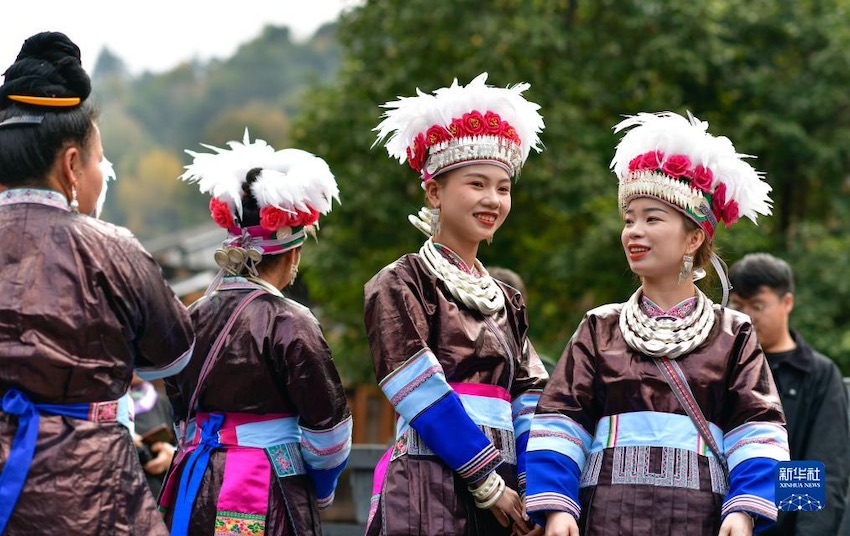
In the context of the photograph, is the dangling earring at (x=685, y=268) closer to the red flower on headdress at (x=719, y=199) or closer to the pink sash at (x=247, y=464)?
the red flower on headdress at (x=719, y=199)

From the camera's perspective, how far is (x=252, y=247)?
4.59 metres

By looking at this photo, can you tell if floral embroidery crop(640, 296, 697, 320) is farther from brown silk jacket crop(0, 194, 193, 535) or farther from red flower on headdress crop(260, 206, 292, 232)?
brown silk jacket crop(0, 194, 193, 535)

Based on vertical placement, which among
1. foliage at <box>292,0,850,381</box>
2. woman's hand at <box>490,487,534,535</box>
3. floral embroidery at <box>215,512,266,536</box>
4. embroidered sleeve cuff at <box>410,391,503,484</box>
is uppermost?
foliage at <box>292,0,850,381</box>

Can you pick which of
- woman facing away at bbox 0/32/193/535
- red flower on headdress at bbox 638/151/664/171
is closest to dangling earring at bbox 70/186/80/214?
woman facing away at bbox 0/32/193/535

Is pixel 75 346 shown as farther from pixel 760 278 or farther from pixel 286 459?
pixel 760 278

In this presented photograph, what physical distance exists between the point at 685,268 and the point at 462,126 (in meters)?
0.96

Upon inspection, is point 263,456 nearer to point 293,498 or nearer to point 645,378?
point 293,498

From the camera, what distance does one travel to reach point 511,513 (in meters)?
3.89

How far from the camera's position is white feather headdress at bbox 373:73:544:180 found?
423cm

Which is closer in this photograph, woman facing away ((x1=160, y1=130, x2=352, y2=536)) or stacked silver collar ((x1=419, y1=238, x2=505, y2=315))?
stacked silver collar ((x1=419, y1=238, x2=505, y2=315))

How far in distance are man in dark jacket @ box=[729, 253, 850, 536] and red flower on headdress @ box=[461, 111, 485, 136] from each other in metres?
1.92

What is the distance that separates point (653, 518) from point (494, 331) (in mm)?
890

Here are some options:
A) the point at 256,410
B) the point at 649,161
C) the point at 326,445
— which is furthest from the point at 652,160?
the point at 256,410

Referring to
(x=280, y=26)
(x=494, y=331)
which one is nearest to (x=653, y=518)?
(x=494, y=331)
